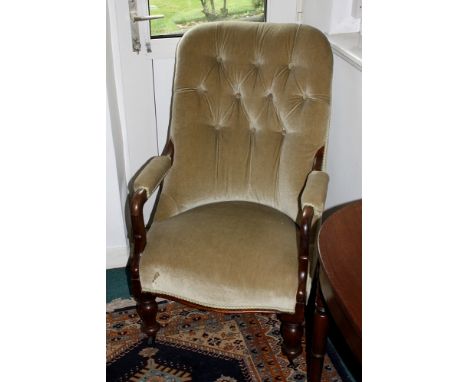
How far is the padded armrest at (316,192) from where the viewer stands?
1.51 m

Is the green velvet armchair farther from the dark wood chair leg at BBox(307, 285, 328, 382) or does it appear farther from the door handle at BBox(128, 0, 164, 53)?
the door handle at BBox(128, 0, 164, 53)

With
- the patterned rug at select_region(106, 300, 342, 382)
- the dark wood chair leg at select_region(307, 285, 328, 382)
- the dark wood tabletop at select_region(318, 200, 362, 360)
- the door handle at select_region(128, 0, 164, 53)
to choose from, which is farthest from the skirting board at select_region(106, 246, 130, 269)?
the dark wood tabletop at select_region(318, 200, 362, 360)

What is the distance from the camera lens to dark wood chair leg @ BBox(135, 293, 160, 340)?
170cm

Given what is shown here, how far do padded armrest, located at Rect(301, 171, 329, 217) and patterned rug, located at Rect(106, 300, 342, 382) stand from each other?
1.96 feet

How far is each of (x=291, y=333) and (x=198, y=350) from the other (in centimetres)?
40

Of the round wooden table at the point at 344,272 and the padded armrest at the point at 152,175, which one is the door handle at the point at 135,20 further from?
the round wooden table at the point at 344,272

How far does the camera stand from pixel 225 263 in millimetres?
1539

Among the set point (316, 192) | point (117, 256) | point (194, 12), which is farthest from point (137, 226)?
point (194, 12)

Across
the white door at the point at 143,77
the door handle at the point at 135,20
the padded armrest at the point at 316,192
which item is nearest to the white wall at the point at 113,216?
the white door at the point at 143,77

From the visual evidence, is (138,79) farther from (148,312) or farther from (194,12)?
(148,312)
